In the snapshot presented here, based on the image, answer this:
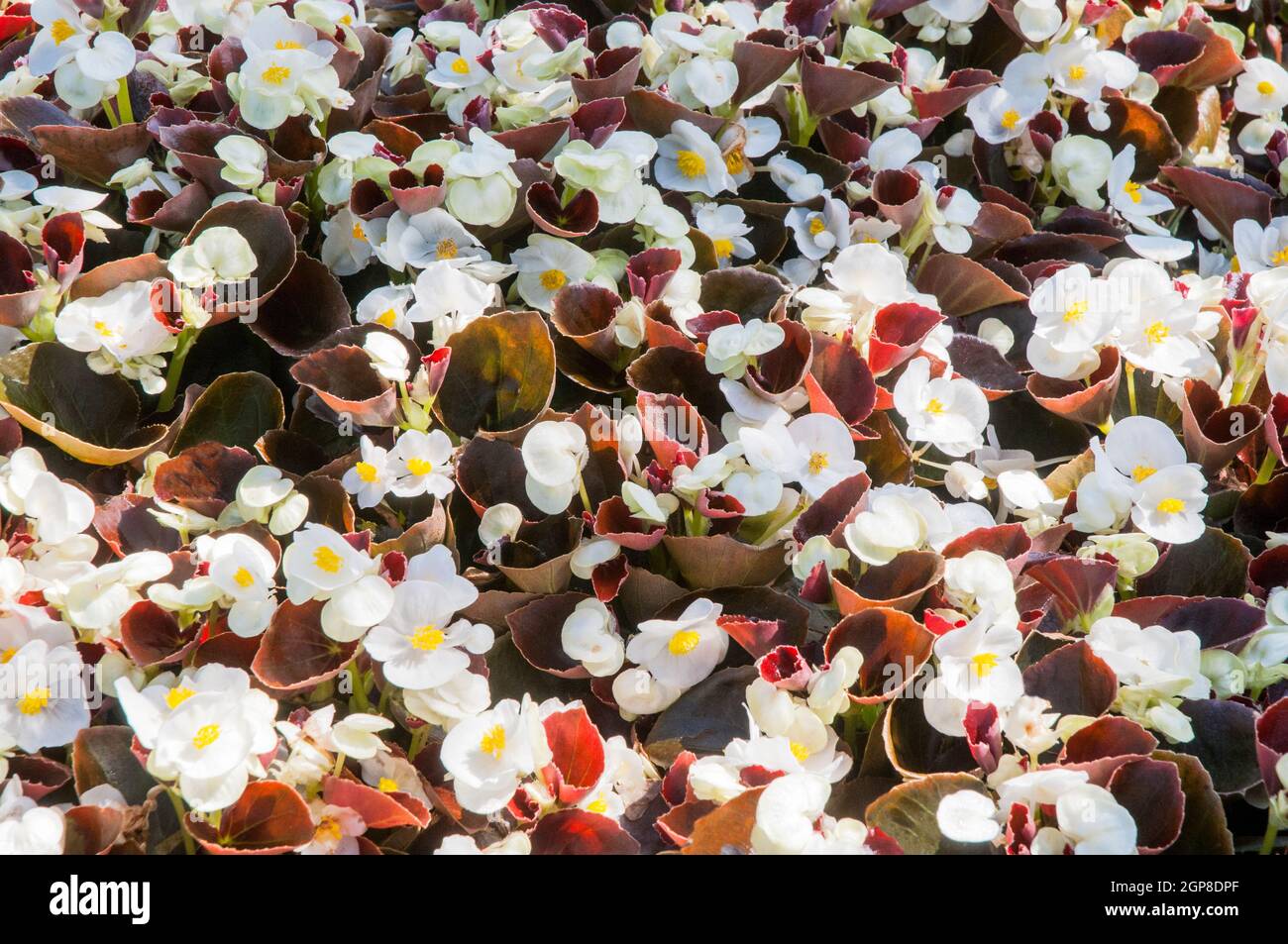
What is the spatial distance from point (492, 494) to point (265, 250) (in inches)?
15.2

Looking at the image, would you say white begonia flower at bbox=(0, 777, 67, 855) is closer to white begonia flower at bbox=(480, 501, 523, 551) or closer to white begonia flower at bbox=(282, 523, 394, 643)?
white begonia flower at bbox=(282, 523, 394, 643)

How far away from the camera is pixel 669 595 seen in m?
1.06

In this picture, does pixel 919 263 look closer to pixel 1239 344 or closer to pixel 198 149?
pixel 1239 344

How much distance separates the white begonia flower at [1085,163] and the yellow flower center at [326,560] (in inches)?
41.6

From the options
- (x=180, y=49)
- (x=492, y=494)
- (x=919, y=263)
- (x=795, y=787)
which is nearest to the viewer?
(x=795, y=787)

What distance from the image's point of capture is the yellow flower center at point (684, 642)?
1002 millimetres

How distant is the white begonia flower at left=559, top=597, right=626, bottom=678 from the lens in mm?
1013

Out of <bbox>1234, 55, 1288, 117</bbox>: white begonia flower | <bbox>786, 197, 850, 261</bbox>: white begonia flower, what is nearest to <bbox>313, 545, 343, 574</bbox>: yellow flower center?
<bbox>786, 197, 850, 261</bbox>: white begonia flower

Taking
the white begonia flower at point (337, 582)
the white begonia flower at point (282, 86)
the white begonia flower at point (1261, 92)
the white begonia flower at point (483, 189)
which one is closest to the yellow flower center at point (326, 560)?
the white begonia flower at point (337, 582)

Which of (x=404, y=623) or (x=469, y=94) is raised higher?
(x=469, y=94)

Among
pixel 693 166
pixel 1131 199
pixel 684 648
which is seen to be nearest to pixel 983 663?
pixel 684 648

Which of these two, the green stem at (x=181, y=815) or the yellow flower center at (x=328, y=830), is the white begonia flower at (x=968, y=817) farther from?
the green stem at (x=181, y=815)

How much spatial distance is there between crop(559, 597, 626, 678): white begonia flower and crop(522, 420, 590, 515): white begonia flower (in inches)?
3.9
